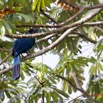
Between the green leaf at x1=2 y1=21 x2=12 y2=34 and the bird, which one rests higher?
the green leaf at x1=2 y1=21 x2=12 y2=34

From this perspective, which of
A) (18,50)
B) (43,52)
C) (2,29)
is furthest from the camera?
(18,50)

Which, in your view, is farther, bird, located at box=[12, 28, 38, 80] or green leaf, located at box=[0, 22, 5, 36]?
bird, located at box=[12, 28, 38, 80]

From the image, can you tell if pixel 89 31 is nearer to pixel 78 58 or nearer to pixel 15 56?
pixel 78 58

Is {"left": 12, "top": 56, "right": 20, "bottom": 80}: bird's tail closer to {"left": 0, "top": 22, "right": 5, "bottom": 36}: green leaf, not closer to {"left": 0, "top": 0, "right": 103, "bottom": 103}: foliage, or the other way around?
{"left": 0, "top": 0, "right": 103, "bottom": 103}: foliage

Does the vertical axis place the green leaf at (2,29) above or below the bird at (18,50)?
above

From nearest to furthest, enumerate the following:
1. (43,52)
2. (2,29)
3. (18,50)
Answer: (2,29), (43,52), (18,50)

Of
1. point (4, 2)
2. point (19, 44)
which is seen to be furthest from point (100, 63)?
point (4, 2)

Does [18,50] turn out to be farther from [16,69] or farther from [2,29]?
[2,29]

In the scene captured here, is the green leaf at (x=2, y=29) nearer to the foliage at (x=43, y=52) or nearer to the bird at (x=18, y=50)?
the foliage at (x=43, y=52)

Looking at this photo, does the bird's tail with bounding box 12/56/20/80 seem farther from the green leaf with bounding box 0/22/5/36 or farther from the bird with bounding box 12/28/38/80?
the green leaf with bounding box 0/22/5/36

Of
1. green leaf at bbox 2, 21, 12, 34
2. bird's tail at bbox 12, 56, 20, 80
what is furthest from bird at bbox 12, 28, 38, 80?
green leaf at bbox 2, 21, 12, 34

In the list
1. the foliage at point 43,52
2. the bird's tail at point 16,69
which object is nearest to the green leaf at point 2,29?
the foliage at point 43,52

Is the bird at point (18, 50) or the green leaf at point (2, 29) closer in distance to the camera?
the green leaf at point (2, 29)

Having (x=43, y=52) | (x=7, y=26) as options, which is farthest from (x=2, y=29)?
(x=43, y=52)
